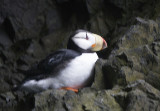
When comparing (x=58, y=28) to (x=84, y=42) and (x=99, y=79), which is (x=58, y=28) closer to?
(x=84, y=42)

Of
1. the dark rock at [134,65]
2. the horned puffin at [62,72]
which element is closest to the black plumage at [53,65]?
the horned puffin at [62,72]

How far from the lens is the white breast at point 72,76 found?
201 cm

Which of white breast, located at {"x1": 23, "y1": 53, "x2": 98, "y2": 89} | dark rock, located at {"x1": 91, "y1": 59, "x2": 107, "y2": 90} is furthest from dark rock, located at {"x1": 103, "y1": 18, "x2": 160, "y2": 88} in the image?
white breast, located at {"x1": 23, "y1": 53, "x2": 98, "y2": 89}

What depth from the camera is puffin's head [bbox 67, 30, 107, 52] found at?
2.18 m

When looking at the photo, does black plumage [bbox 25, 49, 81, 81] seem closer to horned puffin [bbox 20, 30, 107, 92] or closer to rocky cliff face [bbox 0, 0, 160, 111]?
horned puffin [bbox 20, 30, 107, 92]

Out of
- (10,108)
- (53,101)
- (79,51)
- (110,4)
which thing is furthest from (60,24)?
(53,101)

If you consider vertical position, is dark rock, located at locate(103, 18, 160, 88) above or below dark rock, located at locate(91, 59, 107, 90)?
above

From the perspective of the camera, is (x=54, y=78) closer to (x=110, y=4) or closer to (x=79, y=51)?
(x=79, y=51)

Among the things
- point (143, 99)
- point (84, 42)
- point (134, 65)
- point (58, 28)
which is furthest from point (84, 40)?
point (58, 28)

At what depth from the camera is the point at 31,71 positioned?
2.13 metres

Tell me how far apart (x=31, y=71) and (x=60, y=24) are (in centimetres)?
164

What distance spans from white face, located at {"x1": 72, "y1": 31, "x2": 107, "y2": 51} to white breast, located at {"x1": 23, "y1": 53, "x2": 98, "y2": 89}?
0.13 meters

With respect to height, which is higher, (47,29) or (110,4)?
(110,4)

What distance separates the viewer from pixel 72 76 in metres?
2.02
